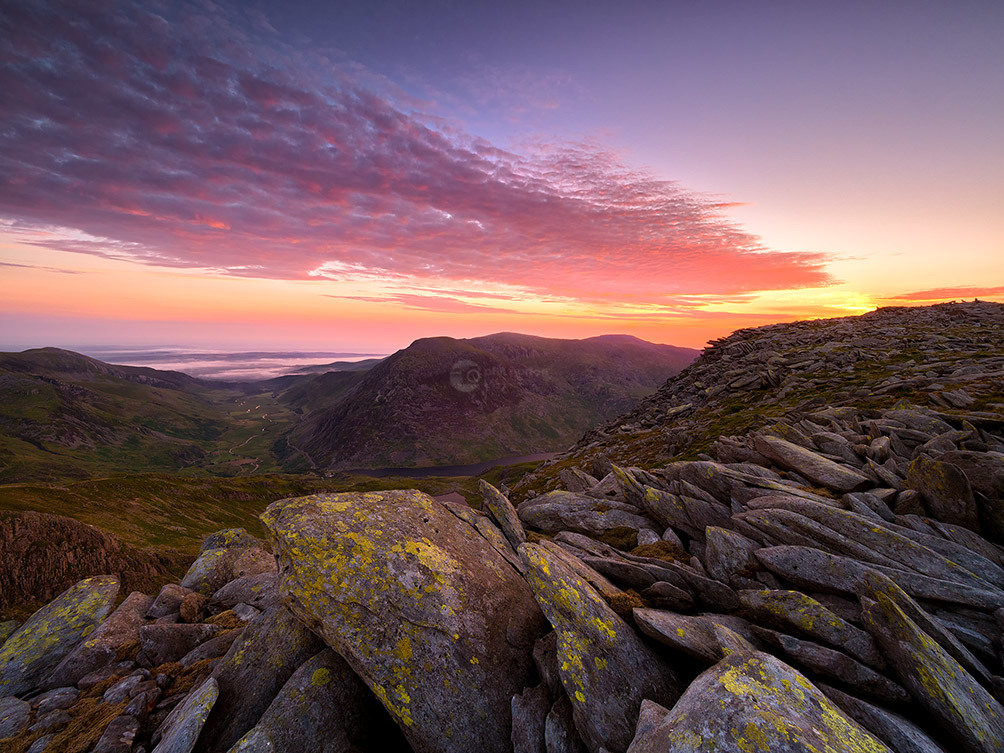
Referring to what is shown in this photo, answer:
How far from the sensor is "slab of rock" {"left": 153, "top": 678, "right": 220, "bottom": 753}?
1123 centimetres

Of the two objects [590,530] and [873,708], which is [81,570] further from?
[873,708]

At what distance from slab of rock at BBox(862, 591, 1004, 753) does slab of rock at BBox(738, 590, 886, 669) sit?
38cm

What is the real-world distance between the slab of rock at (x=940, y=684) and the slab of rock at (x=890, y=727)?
605mm

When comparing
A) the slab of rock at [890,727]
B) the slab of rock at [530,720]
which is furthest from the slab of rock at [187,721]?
the slab of rock at [890,727]

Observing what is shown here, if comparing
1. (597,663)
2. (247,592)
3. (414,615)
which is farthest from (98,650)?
(597,663)

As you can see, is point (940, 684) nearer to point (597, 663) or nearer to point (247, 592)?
point (597, 663)

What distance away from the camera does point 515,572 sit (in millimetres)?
15758

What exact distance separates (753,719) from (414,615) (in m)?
9.26

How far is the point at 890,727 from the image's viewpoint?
8.32 m

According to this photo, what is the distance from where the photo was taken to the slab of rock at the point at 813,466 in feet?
61.1

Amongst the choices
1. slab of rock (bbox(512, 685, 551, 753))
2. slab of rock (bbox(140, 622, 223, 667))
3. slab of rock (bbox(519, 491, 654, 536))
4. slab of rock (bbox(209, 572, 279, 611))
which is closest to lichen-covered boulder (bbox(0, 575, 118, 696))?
slab of rock (bbox(209, 572, 279, 611))

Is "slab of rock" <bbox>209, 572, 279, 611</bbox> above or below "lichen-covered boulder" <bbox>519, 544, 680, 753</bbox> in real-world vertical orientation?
below

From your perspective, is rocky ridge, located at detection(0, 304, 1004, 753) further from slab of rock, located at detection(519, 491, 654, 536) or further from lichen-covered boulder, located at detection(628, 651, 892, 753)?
slab of rock, located at detection(519, 491, 654, 536)

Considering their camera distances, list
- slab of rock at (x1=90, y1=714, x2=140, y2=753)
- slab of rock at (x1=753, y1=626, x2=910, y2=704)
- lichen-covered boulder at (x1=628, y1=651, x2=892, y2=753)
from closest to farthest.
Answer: lichen-covered boulder at (x1=628, y1=651, x2=892, y2=753) < slab of rock at (x1=753, y1=626, x2=910, y2=704) < slab of rock at (x1=90, y1=714, x2=140, y2=753)
